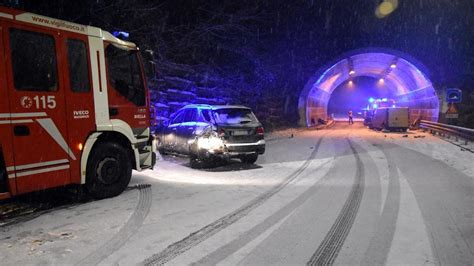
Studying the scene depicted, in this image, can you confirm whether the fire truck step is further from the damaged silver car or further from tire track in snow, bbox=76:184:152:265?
the damaged silver car

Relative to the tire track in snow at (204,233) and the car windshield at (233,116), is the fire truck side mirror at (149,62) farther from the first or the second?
the tire track in snow at (204,233)

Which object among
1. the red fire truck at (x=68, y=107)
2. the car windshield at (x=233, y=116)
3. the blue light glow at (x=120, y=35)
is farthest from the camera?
the car windshield at (x=233, y=116)

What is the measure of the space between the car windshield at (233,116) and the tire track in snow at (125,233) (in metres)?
3.75

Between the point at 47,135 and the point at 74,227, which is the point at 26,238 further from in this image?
the point at 47,135

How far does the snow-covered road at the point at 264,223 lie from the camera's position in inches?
176

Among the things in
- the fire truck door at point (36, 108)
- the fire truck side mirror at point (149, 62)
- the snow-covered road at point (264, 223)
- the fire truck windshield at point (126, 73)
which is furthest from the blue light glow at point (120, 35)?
the snow-covered road at point (264, 223)

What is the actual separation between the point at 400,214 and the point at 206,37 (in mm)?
16292

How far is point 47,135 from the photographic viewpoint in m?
6.14

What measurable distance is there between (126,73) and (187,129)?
3777 millimetres

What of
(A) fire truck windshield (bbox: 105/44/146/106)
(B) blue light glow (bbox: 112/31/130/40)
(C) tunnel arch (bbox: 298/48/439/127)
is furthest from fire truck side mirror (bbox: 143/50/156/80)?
(C) tunnel arch (bbox: 298/48/439/127)

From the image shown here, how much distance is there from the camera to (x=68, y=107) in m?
6.49

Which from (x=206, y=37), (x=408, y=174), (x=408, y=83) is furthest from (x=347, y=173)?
(x=408, y=83)

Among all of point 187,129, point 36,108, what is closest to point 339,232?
point 36,108

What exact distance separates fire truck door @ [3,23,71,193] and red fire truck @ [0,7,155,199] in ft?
0.05
